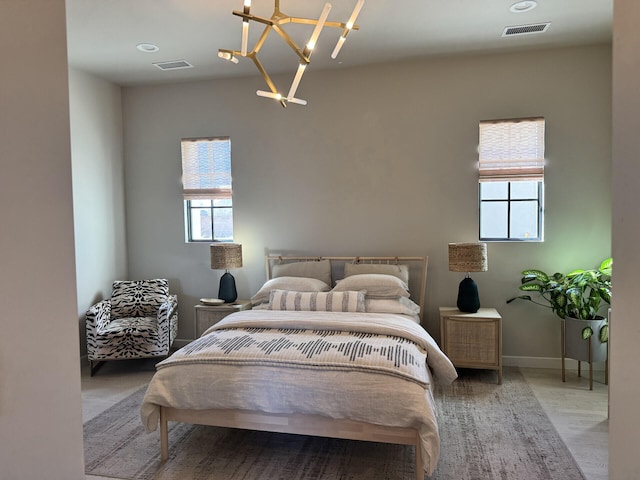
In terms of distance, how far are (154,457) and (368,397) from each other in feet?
4.55

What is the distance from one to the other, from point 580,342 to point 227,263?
3.24 m

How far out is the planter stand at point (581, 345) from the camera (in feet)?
11.8

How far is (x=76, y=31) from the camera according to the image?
11.5ft

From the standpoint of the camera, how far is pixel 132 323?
13.8 feet

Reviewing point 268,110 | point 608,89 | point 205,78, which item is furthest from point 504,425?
point 205,78

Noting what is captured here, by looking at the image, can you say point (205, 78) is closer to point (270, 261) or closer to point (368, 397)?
point (270, 261)

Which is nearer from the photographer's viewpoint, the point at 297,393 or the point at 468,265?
the point at 297,393

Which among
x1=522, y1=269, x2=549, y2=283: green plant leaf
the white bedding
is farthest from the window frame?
the white bedding

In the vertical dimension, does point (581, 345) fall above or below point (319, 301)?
below

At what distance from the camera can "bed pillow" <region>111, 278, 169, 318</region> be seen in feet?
14.7

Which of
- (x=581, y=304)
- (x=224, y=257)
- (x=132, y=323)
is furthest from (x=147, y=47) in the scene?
(x=581, y=304)

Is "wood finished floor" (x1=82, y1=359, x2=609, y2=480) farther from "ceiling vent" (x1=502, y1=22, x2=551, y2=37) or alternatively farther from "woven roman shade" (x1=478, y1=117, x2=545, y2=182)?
"ceiling vent" (x1=502, y1=22, x2=551, y2=37)

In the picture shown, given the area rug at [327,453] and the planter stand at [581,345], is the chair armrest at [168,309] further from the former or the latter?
the planter stand at [581,345]

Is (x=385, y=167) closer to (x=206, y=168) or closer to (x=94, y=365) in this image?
(x=206, y=168)
